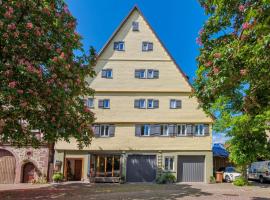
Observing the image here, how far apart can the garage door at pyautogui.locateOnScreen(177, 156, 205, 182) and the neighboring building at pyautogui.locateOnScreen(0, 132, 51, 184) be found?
12.3 meters

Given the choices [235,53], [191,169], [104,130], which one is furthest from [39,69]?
[191,169]

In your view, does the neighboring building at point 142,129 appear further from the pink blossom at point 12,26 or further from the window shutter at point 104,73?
the pink blossom at point 12,26

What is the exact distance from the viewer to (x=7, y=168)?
87.8 ft

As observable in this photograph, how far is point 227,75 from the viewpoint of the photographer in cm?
770

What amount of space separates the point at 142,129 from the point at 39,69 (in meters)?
16.6

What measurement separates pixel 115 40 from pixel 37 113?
55.4 feet

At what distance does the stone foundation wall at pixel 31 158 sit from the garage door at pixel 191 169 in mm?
12393

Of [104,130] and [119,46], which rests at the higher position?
[119,46]

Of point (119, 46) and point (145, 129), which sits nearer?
point (145, 129)

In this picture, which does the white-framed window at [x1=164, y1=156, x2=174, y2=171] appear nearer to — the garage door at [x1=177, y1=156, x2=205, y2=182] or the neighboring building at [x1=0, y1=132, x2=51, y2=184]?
the garage door at [x1=177, y1=156, x2=205, y2=182]

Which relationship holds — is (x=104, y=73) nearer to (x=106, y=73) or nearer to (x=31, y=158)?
(x=106, y=73)

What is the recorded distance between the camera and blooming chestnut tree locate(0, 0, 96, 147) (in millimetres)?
11688

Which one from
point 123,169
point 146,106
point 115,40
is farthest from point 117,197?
point 115,40

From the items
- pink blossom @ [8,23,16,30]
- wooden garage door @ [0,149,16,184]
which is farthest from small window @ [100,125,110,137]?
pink blossom @ [8,23,16,30]
